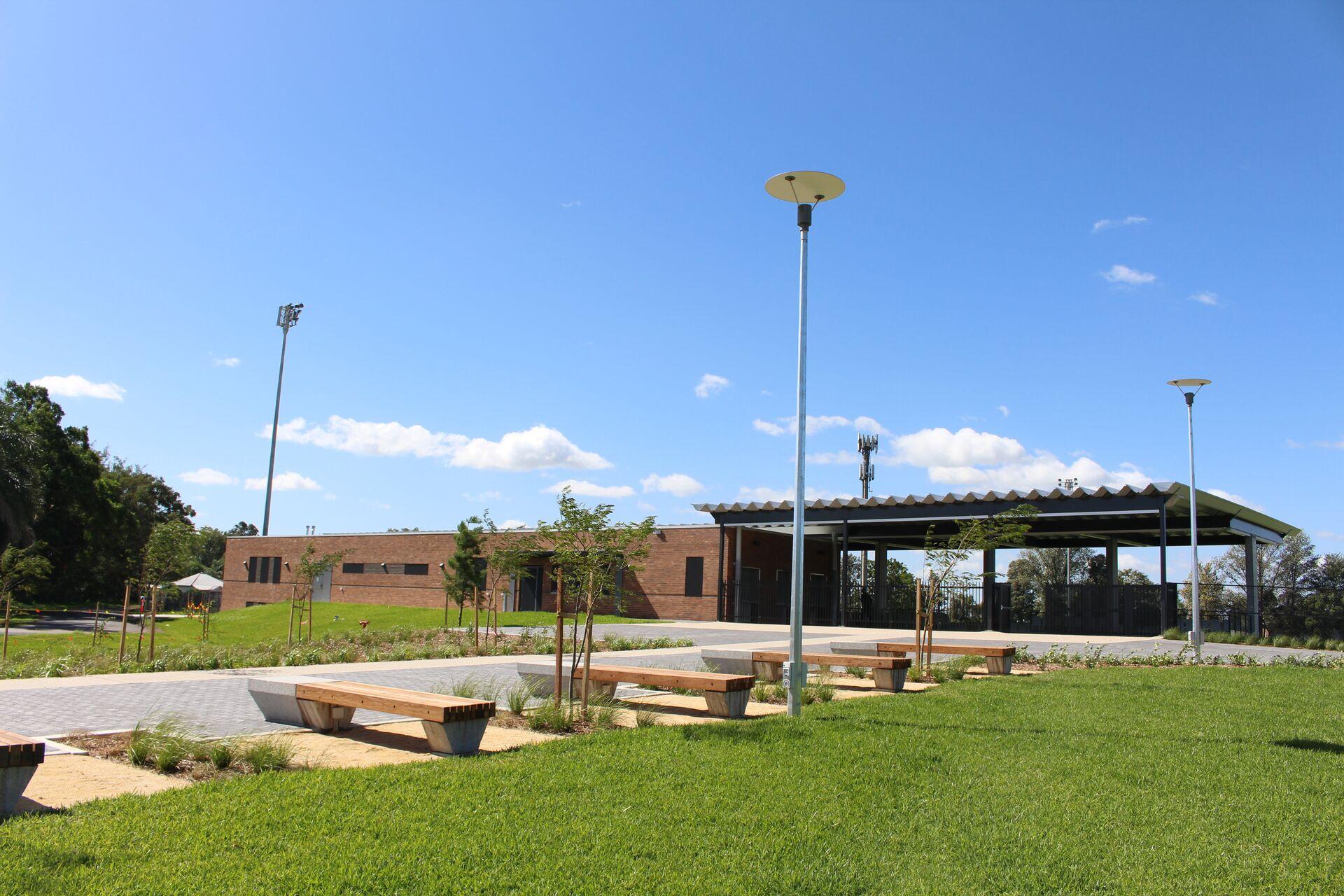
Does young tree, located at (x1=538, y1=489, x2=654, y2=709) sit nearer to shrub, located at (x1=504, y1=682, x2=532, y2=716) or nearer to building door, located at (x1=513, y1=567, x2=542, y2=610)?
shrub, located at (x1=504, y1=682, x2=532, y2=716)

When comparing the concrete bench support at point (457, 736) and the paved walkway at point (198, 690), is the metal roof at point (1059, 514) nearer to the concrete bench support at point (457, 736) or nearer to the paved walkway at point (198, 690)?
the paved walkway at point (198, 690)

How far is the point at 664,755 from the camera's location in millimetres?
7160

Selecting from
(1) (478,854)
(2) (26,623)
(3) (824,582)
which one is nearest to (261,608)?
(2) (26,623)

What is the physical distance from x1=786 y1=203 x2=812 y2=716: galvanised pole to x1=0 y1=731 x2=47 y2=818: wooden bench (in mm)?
6301

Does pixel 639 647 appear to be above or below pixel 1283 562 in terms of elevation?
below

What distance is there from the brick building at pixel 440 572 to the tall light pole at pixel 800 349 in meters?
17.2

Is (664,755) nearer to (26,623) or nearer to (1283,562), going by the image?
(26,623)

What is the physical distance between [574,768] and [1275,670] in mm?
14609

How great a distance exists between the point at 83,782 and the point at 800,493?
21.2 feet

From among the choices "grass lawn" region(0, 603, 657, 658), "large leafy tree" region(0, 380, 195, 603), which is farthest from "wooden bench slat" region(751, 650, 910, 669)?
"large leafy tree" region(0, 380, 195, 603)

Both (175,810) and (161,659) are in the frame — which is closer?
(175,810)

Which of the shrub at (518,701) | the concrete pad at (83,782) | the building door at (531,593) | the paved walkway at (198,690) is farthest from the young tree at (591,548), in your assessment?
the building door at (531,593)

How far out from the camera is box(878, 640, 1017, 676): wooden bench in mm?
15156

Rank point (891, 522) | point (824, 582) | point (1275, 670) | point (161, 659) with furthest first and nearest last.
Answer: point (824, 582), point (891, 522), point (1275, 670), point (161, 659)
